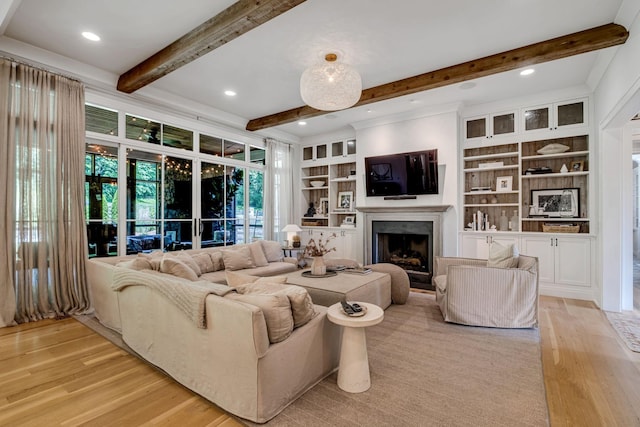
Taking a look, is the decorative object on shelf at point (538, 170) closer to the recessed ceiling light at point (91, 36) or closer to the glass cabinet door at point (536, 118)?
the glass cabinet door at point (536, 118)

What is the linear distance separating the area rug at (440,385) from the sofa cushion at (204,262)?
2.47m

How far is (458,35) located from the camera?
3213 mm

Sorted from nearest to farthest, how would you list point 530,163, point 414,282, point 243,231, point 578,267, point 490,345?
point 490,345 < point 578,267 < point 530,163 < point 414,282 < point 243,231

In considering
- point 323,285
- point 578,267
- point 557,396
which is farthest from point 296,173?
point 557,396

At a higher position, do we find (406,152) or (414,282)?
(406,152)

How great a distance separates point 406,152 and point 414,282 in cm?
227

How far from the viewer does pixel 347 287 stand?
341 cm

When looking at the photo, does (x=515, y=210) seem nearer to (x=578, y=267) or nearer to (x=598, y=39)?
(x=578, y=267)

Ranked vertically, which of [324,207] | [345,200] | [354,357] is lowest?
[354,357]

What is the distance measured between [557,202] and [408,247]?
2382 mm

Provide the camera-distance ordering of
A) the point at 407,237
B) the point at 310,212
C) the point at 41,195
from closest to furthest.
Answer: the point at 41,195 → the point at 407,237 → the point at 310,212

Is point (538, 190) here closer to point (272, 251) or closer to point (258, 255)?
point (272, 251)

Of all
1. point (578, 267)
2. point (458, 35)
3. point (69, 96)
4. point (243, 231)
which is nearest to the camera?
point (458, 35)

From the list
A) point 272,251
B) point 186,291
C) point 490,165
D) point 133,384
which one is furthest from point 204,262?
point 490,165
